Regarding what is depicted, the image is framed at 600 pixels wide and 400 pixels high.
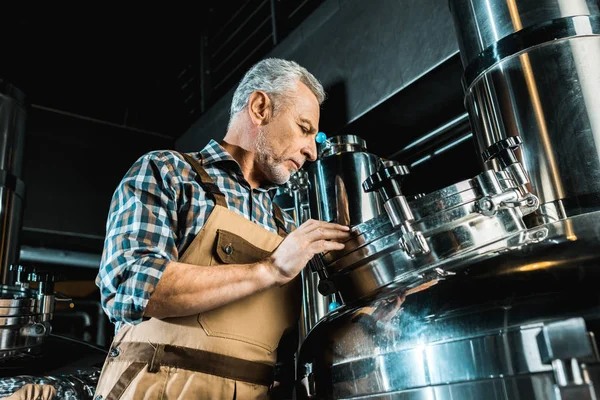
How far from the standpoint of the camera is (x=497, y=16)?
1242 mm

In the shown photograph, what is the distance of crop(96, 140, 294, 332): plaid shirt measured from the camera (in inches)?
43.8

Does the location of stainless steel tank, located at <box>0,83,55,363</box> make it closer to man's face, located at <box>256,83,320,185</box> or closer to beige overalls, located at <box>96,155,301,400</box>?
beige overalls, located at <box>96,155,301,400</box>

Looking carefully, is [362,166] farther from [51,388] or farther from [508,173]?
[51,388]

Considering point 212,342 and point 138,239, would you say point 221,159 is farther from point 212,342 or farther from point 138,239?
point 212,342

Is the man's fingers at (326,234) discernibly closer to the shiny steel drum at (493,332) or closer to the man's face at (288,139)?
the shiny steel drum at (493,332)

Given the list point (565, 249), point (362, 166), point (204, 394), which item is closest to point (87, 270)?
point (362, 166)

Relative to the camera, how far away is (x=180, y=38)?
145 inches

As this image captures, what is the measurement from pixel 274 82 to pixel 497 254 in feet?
3.16

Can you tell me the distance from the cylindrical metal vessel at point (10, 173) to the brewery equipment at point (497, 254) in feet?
6.03

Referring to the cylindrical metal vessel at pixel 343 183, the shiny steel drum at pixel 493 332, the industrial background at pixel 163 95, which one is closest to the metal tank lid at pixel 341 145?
the cylindrical metal vessel at pixel 343 183

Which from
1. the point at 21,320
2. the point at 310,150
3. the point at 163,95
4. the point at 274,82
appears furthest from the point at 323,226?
the point at 163,95

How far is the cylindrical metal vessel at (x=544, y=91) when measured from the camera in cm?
104

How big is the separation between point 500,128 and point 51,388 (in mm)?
1469

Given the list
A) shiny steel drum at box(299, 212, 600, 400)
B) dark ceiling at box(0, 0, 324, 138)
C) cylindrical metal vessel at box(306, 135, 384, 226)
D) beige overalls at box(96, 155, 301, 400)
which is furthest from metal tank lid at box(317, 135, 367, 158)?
dark ceiling at box(0, 0, 324, 138)
